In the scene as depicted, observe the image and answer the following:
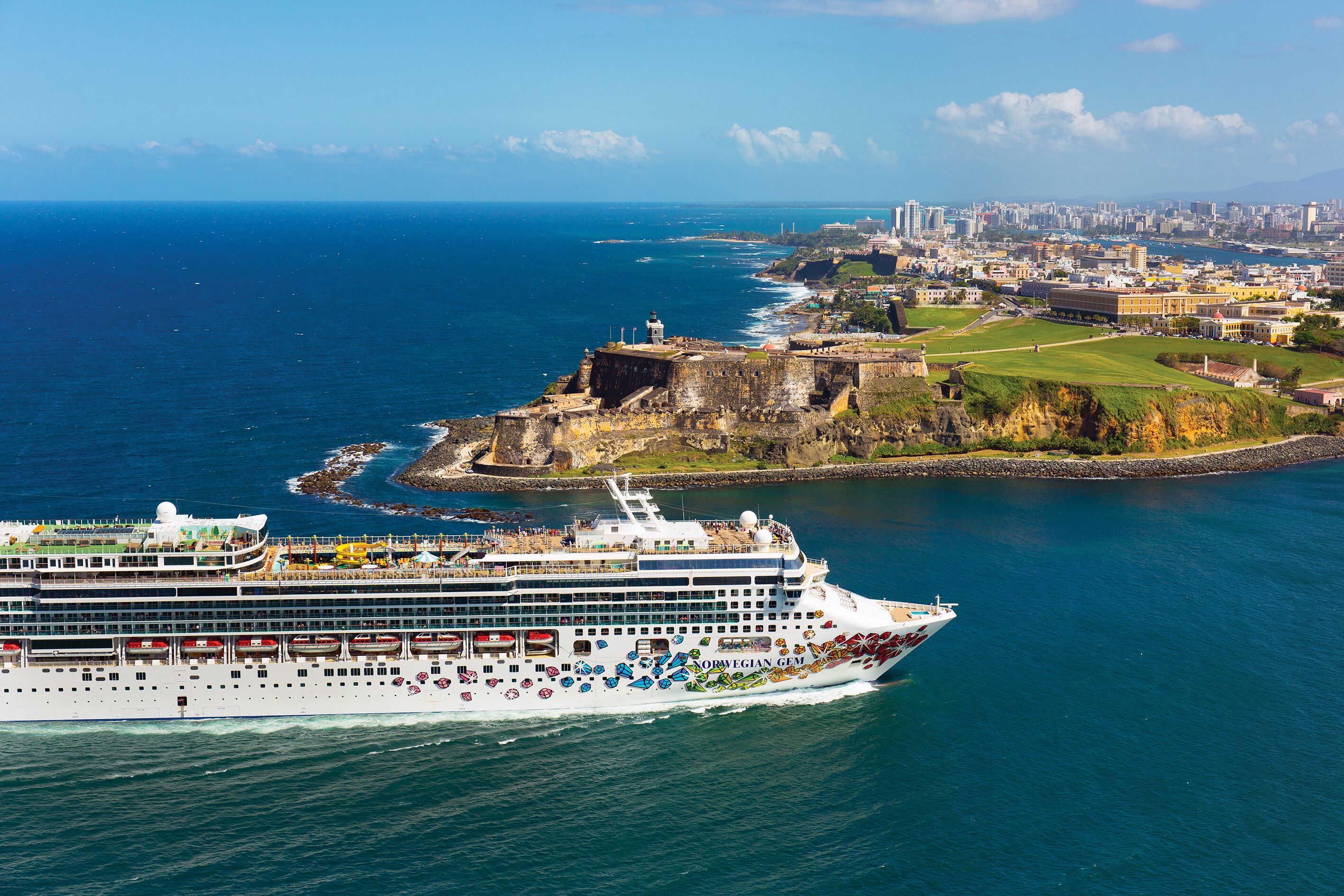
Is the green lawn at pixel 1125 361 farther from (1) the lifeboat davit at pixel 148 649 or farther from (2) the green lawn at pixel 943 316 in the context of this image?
(1) the lifeboat davit at pixel 148 649

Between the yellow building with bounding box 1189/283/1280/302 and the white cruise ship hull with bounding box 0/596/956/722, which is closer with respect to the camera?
the white cruise ship hull with bounding box 0/596/956/722

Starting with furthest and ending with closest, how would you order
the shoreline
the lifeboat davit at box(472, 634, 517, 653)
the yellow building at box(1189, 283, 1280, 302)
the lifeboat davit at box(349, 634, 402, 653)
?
the yellow building at box(1189, 283, 1280, 302) → the shoreline → the lifeboat davit at box(472, 634, 517, 653) → the lifeboat davit at box(349, 634, 402, 653)

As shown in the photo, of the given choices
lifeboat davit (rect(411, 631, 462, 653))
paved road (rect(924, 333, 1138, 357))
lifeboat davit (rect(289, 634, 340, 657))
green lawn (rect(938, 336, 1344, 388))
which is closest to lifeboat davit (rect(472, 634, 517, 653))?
lifeboat davit (rect(411, 631, 462, 653))

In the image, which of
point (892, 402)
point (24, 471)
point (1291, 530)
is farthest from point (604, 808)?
point (892, 402)

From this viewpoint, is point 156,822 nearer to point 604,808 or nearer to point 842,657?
point 604,808

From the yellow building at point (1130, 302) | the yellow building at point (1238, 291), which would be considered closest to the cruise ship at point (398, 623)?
the yellow building at point (1130, 302)

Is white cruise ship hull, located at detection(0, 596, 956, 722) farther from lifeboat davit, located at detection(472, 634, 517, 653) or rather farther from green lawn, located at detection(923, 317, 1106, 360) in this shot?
green lawn, located at detection(923, 317, 1106, 360)
